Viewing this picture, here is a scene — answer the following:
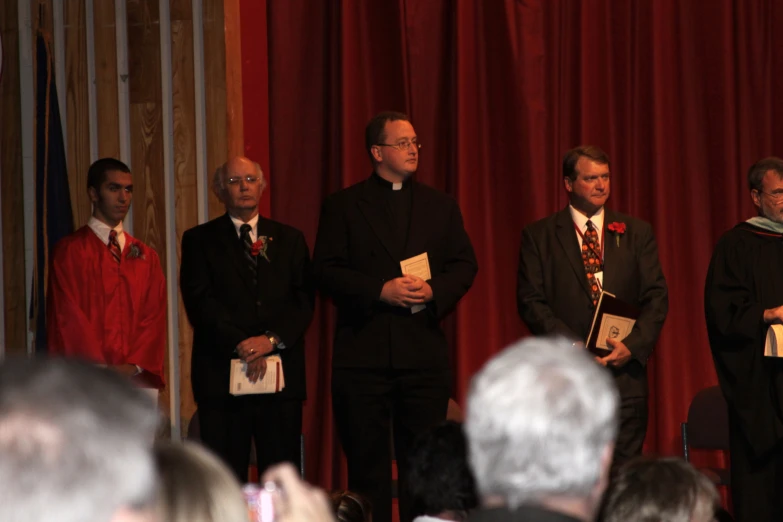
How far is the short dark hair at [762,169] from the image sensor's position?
5.13 m

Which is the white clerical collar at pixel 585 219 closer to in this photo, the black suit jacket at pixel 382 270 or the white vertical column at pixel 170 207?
the black suit jacket at pixel 382 270

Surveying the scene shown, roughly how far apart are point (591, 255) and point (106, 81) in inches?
114

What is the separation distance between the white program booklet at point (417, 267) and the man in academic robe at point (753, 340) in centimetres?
144

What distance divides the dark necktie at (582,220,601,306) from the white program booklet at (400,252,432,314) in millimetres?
803

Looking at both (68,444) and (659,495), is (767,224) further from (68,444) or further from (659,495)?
(68,444)

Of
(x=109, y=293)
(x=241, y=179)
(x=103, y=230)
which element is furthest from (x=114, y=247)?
(x=241, y=179)

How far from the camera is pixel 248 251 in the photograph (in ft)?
17.1

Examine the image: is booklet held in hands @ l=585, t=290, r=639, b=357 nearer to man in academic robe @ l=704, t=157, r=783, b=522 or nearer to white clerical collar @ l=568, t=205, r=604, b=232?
white clerical collar @ l=568, t=205, r=604, b=232

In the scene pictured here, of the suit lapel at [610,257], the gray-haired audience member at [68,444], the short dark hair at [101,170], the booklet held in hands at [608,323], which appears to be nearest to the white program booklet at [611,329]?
the booklet held in hands at [608,323]

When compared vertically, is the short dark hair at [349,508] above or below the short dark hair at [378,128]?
below

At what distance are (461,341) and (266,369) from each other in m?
1.52

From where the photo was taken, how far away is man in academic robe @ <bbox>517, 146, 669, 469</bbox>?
5000mm

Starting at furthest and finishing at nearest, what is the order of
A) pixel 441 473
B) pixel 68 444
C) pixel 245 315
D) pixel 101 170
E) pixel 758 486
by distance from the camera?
pixel 101 170, pixel 245 315, pixel 758 486, pixel 441 473, pixel 68 444

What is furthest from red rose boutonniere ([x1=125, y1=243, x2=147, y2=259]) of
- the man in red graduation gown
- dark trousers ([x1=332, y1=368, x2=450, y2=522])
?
dark trousers ([x1=332, y1=368, x2=450, y2=522])
